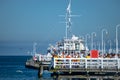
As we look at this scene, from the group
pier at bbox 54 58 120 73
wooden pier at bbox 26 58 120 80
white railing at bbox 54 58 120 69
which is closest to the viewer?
wooden pier at bbox 26 58 120 80

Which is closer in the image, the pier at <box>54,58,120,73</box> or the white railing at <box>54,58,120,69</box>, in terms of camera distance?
the pier at <box>54,58,120,73</box>

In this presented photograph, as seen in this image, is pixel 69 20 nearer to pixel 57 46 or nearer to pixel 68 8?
pixel 68 8

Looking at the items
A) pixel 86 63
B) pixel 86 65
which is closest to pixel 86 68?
pixel 86 65

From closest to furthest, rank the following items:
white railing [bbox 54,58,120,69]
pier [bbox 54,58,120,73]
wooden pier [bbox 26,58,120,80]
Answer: wooden pier [bbox 26,58,120,80]
pier [bbox 54,58,120,73]
white railing [bbox 54,58,120,69]

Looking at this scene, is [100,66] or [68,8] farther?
[68,8]

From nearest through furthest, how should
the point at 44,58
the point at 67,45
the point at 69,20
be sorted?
the point at 69,20 < the point at 44,58 < the point at 67,45

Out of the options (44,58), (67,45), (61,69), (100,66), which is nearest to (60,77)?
(61,69)

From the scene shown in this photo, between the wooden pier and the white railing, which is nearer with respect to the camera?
the wooden pier

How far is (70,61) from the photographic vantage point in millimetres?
56188

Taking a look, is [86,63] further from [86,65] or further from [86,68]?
[86,68]

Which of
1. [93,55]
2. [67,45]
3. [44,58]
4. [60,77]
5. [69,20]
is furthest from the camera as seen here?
[67,45]

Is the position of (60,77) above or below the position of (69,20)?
below

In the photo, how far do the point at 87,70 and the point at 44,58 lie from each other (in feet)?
156

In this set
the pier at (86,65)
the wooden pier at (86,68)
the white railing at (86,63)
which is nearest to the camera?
the wooden pier at (86,68)
